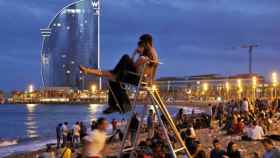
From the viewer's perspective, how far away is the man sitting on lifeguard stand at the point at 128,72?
7.30m

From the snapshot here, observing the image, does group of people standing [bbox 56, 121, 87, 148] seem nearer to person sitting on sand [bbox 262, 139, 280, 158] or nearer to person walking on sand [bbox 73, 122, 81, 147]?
person walking on sand [bbox 73, 122, 81, 147]

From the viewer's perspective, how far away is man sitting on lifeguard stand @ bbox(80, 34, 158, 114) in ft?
24.0

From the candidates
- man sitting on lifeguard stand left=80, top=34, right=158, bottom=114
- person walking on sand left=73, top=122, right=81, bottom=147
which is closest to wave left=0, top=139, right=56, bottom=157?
person walking on sand left=73, top=122, right=81, bottom=147

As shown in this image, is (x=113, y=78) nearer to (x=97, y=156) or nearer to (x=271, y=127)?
(x=97, y=156)

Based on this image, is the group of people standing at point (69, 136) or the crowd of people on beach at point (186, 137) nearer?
the crowd of people on beach at point (186, 137)

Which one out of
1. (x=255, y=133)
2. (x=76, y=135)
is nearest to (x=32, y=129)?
(x=76, y=135)

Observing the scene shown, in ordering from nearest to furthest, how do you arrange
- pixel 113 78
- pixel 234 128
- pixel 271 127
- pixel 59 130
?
1. pixel 113 78
2. pixel 234 128
3. pixel 271 127
4. pixel 59 130

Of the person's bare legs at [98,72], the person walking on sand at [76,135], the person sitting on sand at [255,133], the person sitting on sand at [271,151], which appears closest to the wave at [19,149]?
the person walking on sand at [76,135]

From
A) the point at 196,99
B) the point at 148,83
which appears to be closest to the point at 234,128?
the point at 148,83

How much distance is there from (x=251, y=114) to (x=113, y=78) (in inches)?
704

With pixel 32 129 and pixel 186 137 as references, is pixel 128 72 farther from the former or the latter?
pixel 32 129

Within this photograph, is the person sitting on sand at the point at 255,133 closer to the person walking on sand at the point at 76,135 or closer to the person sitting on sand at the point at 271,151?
the person sitting on sand at the point at 271,151

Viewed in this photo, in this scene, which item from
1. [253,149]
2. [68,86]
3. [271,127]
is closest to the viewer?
[253,149]

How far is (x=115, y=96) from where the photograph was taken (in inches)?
293
